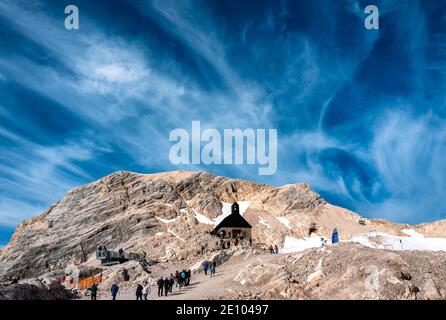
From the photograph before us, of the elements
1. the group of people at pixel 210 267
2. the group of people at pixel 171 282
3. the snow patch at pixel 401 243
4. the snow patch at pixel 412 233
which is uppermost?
the snow patch at pixel 412 233

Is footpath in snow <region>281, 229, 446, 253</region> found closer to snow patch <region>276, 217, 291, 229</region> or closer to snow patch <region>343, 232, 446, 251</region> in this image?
snow patch <region>343, 232, 446, 251</region>

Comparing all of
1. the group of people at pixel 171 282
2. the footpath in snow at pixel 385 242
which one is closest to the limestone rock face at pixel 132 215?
the footpath in snow at pixel 385 242

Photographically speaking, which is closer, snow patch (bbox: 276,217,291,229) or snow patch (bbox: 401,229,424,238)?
snow patch (bbox: 401,229,424,238)

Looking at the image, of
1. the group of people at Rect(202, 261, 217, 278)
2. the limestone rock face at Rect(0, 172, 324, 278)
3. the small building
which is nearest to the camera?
the group of people at Rect(202, 261, 217, 278)

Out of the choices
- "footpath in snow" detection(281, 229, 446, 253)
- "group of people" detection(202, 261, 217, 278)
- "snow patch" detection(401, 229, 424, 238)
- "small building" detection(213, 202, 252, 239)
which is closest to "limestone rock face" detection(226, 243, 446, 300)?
"group of people" detection(202, 261, 217, 278)

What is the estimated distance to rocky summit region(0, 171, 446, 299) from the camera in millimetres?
26406

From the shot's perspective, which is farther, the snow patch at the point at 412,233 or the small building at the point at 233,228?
the snow patch at the point at 412,233

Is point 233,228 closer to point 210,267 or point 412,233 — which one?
point 210,267

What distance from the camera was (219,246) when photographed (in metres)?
59.2

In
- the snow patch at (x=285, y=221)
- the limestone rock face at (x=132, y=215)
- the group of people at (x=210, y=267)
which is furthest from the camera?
the snow patch at (x=285, y=221)

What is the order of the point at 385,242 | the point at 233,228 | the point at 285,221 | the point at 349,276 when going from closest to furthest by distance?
the point at 349,276 → the point at 385,242 → the point at 233,228 → the point at 285,221

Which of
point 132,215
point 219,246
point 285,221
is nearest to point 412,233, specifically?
point 285,221

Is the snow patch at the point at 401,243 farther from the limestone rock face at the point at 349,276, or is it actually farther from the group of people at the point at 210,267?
the limestone rock face at the point at 349,276

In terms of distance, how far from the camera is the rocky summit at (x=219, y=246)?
26.4 m
